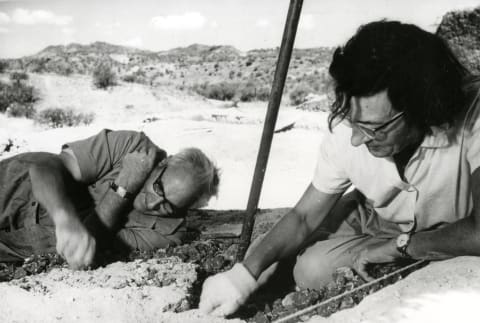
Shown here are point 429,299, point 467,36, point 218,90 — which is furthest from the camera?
point 218,90

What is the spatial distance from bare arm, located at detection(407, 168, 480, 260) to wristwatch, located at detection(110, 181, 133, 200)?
1.18m

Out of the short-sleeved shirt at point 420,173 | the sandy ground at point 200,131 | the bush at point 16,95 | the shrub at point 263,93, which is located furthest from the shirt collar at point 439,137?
the shrub at point 263,93

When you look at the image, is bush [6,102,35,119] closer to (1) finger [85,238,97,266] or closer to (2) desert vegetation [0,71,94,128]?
(2) desert vegetation [0,71,94,128]

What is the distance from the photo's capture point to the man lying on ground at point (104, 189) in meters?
2.03

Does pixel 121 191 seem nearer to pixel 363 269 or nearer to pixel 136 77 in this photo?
pixel 363 269

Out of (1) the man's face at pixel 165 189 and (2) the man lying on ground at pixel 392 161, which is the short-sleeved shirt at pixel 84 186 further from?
(2) the man lying on ground at pixel 392 161

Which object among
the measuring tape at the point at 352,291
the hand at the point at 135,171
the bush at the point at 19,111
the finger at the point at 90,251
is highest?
the bush at the point at 19,111

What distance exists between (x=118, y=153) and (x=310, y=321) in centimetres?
116

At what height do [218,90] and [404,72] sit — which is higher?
[218,90]

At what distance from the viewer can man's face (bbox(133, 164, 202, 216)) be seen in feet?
6.72

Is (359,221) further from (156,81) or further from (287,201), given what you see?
(156,81)

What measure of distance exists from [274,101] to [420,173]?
551mm

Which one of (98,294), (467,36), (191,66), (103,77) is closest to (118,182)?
(98,294)

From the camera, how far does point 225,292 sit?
4.60 ft
